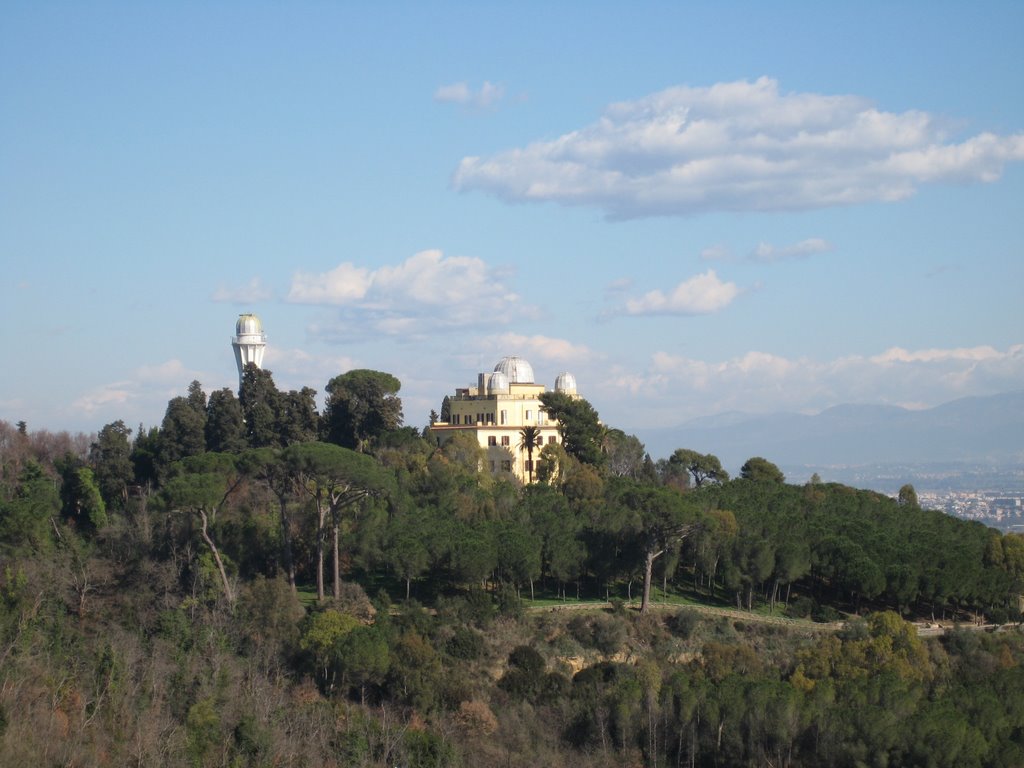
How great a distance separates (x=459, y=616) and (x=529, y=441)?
21634 millimetres

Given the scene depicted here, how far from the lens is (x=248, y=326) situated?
70.3 m

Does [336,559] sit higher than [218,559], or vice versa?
[218,559]

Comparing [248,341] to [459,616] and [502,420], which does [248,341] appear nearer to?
[502,420]

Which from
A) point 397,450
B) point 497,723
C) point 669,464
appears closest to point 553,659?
point 497,723

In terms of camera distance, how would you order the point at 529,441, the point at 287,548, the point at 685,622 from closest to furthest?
the point at 287,548 → the point at 685,622 → the point at 529,441

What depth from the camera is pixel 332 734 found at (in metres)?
34.0

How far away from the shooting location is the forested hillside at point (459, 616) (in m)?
33.0

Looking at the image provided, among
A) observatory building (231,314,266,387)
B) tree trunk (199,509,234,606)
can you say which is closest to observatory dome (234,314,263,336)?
observatory building (231,314,266,387)

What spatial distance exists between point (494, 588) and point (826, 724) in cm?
1416

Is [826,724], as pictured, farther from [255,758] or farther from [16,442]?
[16,442]

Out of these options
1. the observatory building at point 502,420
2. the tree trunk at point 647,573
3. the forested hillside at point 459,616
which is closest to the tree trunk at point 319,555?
the forested hillside at point 459,616

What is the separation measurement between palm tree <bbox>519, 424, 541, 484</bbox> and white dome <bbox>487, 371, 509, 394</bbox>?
3.24 m

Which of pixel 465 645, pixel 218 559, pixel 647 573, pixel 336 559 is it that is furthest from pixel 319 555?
pixel 647 573

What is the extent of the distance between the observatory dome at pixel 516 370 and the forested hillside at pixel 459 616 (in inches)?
443
